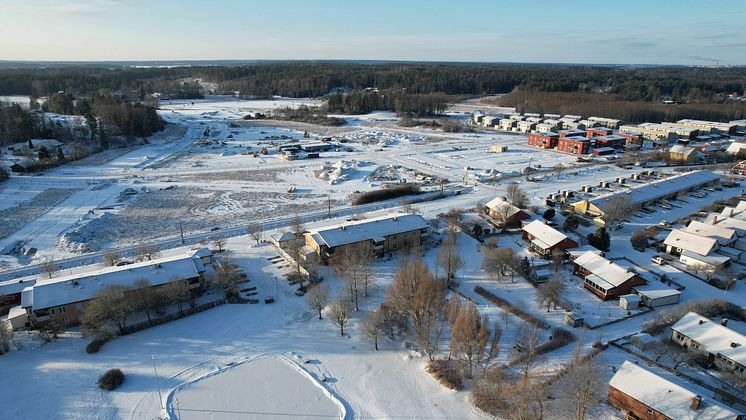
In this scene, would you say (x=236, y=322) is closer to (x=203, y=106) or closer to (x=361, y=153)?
(x=361, y=153)

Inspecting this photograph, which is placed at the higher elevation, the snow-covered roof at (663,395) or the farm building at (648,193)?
the farm building at (648,193)

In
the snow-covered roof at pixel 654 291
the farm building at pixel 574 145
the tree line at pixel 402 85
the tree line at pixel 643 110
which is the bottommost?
the snow-covered roof at pixel 654 291

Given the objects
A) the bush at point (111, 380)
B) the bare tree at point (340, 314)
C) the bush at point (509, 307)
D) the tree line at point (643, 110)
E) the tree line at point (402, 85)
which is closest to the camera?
the bush at point (111, 380)

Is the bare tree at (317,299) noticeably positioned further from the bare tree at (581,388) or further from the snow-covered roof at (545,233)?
the snow-covered roof at (545,233)

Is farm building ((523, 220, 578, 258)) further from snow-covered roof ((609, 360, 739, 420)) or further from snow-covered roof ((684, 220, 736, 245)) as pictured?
snow-covered roof ((609, 360, 739, 420))

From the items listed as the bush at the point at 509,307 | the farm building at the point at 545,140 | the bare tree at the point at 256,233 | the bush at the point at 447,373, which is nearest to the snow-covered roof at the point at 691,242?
the bush at the point at 509,307

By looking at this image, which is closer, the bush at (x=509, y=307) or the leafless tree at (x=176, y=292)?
the bush at (x=509, y=307)

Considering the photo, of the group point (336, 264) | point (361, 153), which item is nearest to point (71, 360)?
point (336, 264)

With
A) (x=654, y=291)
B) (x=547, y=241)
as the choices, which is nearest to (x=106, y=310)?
(x=547, y=241)
